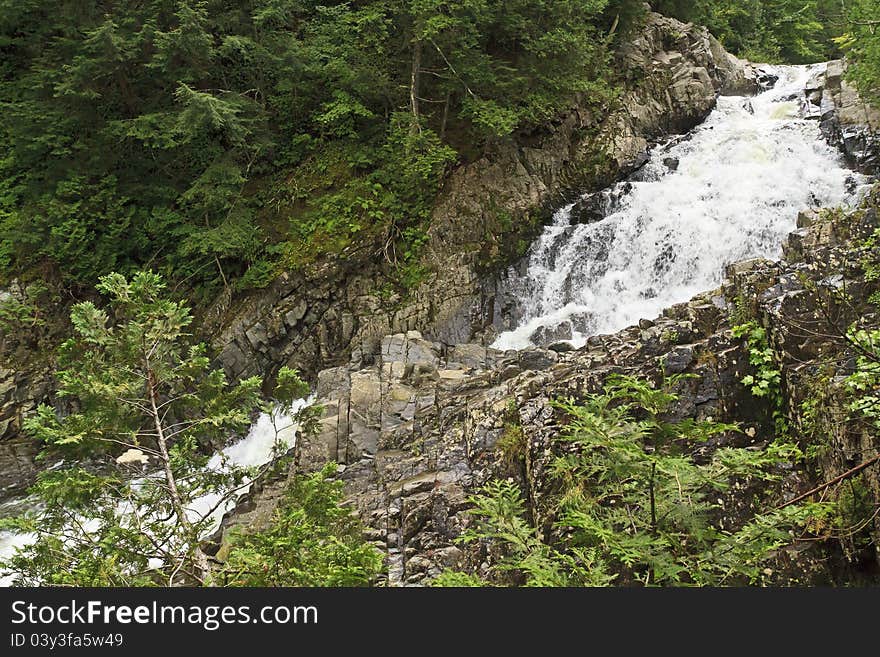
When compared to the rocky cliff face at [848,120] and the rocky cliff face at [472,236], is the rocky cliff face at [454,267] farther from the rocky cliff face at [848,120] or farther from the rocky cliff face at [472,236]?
the rocky cliff face at [848,120]

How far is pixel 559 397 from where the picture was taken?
753 centimetres

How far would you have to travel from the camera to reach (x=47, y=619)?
3.88 m

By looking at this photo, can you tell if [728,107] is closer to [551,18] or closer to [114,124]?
[551,18]

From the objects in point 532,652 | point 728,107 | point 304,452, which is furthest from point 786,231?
point 532,652

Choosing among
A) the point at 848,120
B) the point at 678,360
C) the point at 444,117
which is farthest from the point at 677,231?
the point at 678,360

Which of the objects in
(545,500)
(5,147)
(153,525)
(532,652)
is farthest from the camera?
(5,147)

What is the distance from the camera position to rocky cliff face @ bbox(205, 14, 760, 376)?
1542 centimetres

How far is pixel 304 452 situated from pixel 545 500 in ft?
16.1

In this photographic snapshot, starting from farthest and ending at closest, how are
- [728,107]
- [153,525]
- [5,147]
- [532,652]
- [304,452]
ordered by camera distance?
1. [728,107]
2. [5,147]
3. [304,452]
4. [153,525]
5. [532,652]

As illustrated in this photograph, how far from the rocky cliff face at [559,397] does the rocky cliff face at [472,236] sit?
3994 millimetres

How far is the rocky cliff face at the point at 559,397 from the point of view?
6.77 metres

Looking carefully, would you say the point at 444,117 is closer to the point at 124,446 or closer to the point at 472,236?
the point at 472,236

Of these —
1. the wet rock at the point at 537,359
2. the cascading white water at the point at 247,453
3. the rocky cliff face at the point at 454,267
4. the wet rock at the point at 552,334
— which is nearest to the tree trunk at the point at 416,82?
the rocky cliff face at the point at 454,267

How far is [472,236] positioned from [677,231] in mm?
5243
